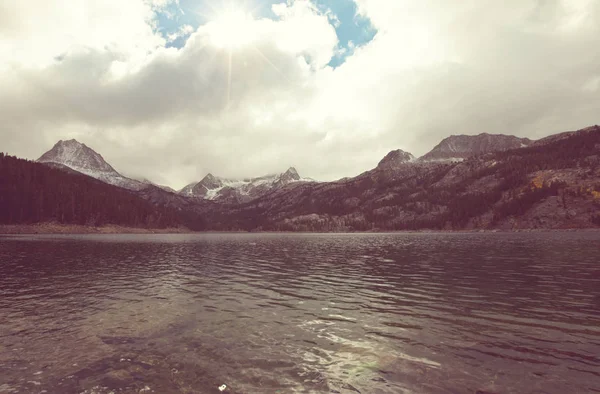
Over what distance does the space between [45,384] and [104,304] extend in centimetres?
1599

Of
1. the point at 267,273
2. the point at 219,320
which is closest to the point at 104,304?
the point at 219,320

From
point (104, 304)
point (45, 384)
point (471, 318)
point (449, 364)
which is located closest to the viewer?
point (45, 384)

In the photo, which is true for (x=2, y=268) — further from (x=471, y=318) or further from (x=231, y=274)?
(x=471, y=318)

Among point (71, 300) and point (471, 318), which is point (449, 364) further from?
point (71, 300)

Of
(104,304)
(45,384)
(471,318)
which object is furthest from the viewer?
(104,304)

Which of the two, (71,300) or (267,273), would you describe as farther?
(267,273)

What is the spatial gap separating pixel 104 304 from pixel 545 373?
3090 centimetres

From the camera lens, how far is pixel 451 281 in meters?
37.6

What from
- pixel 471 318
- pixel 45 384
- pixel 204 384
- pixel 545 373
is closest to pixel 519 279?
pixel 471 318

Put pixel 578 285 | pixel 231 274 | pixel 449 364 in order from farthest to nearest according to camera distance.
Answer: pixel 231 274, pixel 578 285, pixel 449 364

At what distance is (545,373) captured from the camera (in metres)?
13.7

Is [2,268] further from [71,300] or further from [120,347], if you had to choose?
[120,347]

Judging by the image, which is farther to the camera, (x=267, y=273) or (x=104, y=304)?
(x=267, y=273)

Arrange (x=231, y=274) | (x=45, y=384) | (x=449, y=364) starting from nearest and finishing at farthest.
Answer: (x=45, y=384) → (x=449, y=364) → (x=231, y=274)
